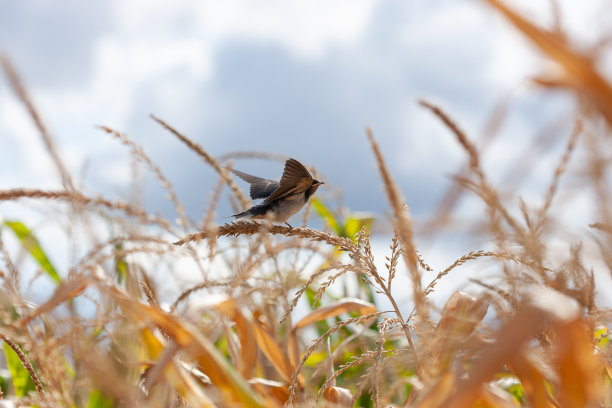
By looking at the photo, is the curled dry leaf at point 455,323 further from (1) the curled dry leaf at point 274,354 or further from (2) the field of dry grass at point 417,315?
(1) the curled dry leaf at point 274,354

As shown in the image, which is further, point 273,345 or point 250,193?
point 250,193

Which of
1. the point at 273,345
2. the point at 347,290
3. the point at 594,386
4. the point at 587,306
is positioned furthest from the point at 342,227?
the point at 594,386

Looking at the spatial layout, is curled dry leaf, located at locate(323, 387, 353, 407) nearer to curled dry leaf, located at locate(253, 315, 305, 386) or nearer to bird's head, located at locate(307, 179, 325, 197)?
curled dry leaf, located at locate(253, 315, 305, 386)

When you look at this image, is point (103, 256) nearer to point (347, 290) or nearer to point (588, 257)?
point (588, 257)

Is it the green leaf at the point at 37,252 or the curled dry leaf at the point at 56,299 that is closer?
the curled dry leaf at the point at 56,299

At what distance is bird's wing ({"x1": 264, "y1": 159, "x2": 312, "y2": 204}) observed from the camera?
7.69 ft

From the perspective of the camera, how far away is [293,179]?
2535 millimetres

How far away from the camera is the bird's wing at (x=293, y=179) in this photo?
7.69ft

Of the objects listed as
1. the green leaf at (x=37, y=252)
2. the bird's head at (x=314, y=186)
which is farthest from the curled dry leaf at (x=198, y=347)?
the green leaf at (x=37, y=252)

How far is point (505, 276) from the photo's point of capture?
3.20 feet

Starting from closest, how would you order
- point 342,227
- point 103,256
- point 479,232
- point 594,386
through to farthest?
1. point 594,386
2. point 479,232
3. point 103,256
4. point 342,227

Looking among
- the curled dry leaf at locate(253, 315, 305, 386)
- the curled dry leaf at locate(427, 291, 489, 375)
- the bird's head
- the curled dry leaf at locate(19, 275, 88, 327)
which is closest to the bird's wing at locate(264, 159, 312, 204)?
the bird's head

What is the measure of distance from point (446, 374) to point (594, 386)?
0.26 meters

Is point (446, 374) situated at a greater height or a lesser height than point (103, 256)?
lesser
